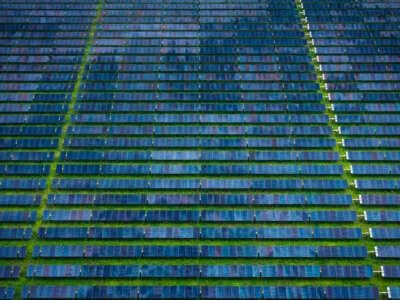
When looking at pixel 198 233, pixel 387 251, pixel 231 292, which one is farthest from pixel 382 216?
pixel 198 233

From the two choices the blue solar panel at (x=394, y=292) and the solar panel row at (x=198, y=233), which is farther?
the solar panel row at (x=198, y=233)

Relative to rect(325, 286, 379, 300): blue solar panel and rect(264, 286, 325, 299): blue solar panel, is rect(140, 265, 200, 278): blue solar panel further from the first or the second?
rect(325, 286, 379, 300): blue solar panel

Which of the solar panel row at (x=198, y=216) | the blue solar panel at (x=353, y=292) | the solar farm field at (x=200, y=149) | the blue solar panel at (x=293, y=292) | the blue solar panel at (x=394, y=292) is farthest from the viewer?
the solar panel row at (x=198, y=216)

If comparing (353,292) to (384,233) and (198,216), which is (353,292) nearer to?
(384,233)

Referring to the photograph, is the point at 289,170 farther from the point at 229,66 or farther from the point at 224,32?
the point at 224,32

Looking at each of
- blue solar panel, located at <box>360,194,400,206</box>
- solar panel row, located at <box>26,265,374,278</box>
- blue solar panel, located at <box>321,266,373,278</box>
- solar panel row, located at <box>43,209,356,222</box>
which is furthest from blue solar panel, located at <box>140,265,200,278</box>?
blue solar panel, located at <box>360,194,400,206</box>

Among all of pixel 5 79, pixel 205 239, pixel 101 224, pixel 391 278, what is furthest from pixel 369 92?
pixel 5 79

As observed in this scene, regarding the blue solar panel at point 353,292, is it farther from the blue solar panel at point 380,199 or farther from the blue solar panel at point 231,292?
the blue solar panel at point 380,199

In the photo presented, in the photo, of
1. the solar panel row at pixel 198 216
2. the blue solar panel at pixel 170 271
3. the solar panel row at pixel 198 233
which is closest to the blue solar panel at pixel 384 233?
the solar panel row at pixel 198 233

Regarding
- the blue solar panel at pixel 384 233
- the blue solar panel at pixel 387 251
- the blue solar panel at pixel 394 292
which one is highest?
the blue solar panel at pixel 384 233
